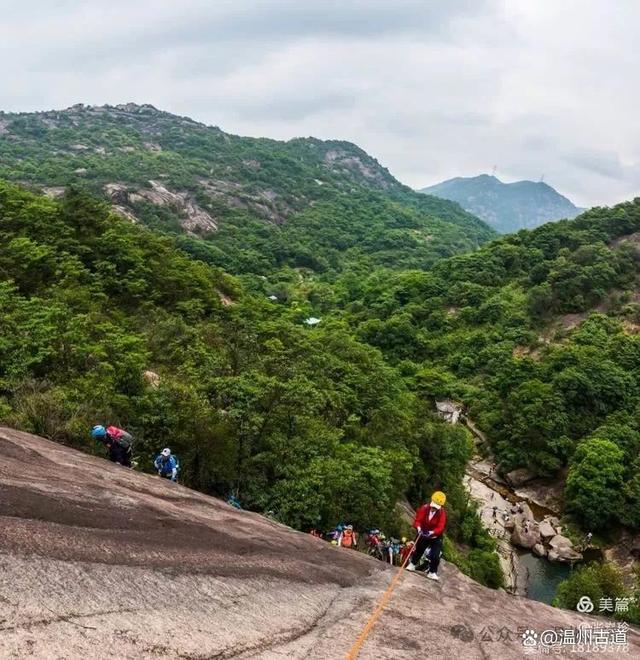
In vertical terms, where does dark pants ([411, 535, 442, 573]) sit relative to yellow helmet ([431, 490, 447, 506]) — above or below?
below

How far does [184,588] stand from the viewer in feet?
27.0

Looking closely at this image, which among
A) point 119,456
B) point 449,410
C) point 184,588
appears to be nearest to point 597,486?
point 449,410

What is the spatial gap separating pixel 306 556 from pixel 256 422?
11.1 m

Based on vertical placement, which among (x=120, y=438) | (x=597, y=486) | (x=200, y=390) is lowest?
(x=120, y=438)

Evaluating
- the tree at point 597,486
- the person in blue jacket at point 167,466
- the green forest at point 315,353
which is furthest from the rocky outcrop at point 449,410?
the person in blue jacket at point 167,466

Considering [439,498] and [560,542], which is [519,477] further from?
[439,498]

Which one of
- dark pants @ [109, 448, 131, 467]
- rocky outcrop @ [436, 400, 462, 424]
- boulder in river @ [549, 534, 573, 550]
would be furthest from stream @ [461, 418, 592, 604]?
dark pants @ [109, 448, 131, 467]

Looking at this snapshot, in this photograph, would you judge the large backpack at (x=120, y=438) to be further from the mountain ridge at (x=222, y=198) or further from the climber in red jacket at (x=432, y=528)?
the mountain ridge at (x=222, y=198)

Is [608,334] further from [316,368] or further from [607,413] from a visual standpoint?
[316,368]

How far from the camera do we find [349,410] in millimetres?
34438

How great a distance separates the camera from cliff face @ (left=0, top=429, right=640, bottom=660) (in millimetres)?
6676

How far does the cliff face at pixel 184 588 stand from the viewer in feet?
21.9

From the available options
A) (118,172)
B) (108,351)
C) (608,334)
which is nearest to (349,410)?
(108,351)

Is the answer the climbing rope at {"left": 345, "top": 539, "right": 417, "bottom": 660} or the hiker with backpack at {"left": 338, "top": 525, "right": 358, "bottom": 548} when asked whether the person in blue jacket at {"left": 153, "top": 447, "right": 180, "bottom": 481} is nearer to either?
the hiker with backpack at {"left": 338, "top": 525, "right": 358, "bottom": 548}
